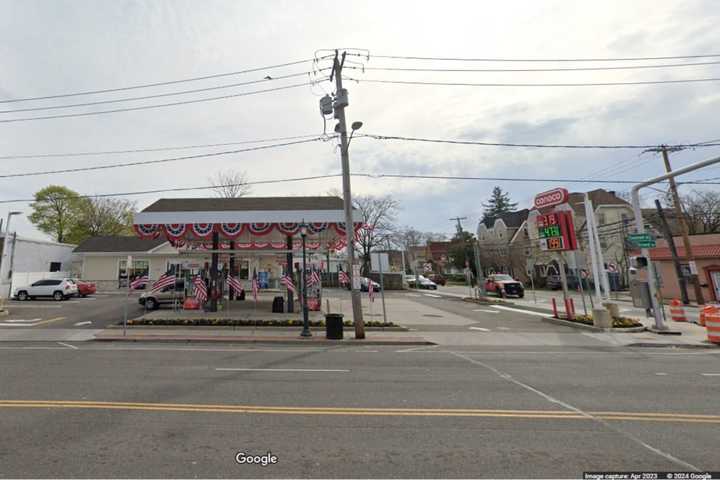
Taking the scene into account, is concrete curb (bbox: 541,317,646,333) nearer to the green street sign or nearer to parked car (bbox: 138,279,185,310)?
the green street sign

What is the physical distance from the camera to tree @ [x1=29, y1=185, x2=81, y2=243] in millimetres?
47125

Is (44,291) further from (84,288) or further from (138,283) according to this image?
(138,283)

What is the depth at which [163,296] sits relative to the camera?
1967 centimetres

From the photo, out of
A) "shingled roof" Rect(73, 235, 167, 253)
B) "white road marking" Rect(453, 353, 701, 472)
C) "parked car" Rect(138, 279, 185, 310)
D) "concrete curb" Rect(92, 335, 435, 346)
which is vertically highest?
"shingled roof" Rect(73, 235, 167, 253)

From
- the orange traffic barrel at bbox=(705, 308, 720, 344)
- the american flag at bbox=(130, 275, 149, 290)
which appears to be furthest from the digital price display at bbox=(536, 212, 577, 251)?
the american flag at bbox=(130, 275, 149, 290)

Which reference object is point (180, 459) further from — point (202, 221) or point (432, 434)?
point (202, 221)

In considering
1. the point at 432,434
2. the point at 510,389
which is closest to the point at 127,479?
the point at 432,434

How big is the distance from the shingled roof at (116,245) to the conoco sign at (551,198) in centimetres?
3651

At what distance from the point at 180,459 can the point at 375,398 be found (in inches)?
125

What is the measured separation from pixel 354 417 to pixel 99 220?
60360 millimetres

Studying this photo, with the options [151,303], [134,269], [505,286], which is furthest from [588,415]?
[134,269]

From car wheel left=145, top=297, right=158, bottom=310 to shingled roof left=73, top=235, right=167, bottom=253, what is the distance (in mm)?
18364

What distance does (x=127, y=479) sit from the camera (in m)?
3.14

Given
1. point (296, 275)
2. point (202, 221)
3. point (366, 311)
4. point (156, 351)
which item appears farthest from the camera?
point (296, 275)
